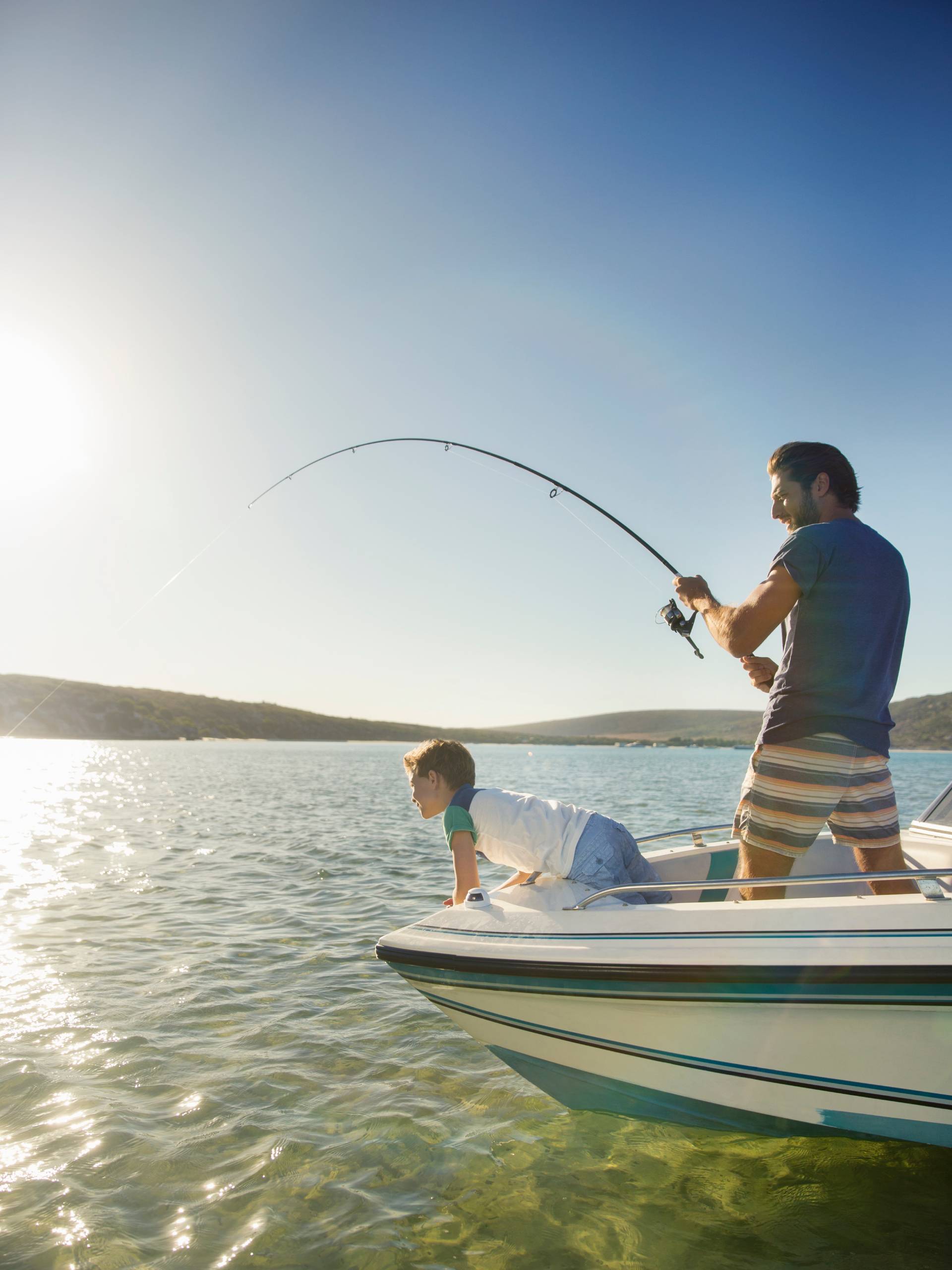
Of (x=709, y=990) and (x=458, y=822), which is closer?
(x=709, y=990)

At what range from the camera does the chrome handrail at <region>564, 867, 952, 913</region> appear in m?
2.80

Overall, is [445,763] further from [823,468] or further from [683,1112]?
[823,468]

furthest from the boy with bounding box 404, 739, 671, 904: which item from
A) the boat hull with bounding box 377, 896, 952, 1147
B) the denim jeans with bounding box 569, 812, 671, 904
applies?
the boat hull with bounding box 377, 896, 952, 1147

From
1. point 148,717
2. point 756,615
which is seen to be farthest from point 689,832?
point 148,717

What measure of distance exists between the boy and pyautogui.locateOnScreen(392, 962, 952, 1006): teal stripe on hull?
16.3 inches

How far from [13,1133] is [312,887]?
5715 millimetres

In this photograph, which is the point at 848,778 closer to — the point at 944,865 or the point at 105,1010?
the point at 944,865

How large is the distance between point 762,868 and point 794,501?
161cm

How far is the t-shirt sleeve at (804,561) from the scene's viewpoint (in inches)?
123

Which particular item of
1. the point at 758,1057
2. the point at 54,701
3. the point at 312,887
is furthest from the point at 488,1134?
the point at 54,701

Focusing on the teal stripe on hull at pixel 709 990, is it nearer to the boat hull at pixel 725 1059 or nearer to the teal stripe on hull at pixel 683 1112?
the boat hull at pixel 725 1059

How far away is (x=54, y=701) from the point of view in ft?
406

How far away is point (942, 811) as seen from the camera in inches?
182

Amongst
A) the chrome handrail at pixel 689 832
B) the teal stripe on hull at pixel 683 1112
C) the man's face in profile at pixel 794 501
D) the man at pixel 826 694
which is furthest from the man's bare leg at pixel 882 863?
the man's face in profile at pixel 794 501
